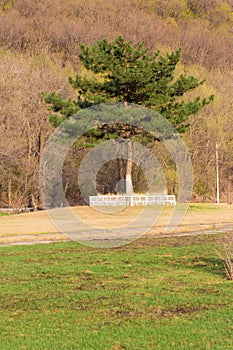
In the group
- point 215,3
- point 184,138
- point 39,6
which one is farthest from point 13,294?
point 215,3

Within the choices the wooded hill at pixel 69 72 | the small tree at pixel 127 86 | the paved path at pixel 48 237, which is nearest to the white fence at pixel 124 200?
the small tree at pixel 127 86

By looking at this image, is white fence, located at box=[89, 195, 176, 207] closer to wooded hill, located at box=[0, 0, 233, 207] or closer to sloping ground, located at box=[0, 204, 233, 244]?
sloping ground, located at box=[0, 204, 233, 244]

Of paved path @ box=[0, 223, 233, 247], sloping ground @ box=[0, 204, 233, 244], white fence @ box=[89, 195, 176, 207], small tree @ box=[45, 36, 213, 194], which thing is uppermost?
small tree @ box=[45, 36, 213, 194]

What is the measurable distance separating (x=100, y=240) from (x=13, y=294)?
980 cm

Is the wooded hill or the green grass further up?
the wooded hill

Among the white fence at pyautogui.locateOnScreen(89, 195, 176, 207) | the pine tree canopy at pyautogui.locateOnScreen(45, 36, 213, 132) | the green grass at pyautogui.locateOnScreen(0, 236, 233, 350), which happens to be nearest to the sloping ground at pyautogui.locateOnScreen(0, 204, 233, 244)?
the white fence at pyautogui.locateOnScreen(89, 195, 176, 207)

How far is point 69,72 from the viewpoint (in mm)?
52906

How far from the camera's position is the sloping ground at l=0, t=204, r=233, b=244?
74.5 feet

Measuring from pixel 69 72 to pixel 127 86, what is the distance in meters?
19.5

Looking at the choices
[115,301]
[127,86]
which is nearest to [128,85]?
[127,86]

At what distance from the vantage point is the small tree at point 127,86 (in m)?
33.9

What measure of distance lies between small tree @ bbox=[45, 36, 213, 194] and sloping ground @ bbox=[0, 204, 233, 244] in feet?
16.6

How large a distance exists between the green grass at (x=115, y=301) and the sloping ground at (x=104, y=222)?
222 inches

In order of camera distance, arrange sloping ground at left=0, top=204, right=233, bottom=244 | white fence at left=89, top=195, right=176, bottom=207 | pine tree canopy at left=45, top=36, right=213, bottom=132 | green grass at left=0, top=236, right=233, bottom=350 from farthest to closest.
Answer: white fence at left=89, top=195, right=176, bottom=207, pine tree canopy at left=45, top=36, right=213, bottom=132, sloping ground at left=0, top=204, right=233, bottom=244, green grass at left=0, top=236, right=233, bottom=350
